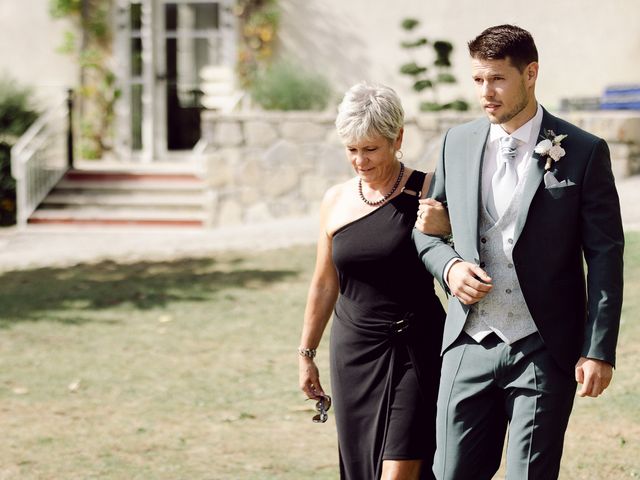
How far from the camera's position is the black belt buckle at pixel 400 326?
3.75 m

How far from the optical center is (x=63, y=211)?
14828 mm

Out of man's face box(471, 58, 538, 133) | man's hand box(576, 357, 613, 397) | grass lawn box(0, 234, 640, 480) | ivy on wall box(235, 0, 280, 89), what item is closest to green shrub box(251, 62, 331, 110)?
ivy on wall box(235, 0, 280, 89)

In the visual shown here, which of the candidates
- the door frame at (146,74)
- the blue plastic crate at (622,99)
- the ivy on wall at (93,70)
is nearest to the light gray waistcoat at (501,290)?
the blue plastic crate at (622,99)

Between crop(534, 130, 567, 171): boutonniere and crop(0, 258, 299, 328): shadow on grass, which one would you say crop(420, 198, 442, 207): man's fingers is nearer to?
crop(534, 130, 567, 171): boutonniere

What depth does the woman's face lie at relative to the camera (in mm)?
3662

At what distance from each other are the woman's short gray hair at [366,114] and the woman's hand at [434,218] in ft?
1.14

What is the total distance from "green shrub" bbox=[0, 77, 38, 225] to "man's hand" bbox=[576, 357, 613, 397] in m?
13.3

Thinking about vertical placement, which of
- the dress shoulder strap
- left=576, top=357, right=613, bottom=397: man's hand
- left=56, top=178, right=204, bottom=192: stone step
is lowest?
left=56, top=178, right=204, bottom=192: stone step

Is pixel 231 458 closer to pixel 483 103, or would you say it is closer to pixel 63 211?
pixel 483 103

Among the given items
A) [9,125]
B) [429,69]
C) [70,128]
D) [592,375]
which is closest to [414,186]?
[592,375]

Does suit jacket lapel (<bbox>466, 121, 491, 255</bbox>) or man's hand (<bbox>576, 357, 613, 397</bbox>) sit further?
suit jacket lapel (<bbox>466, 121, 491, 255</bbox>)

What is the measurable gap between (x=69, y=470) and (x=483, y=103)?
326 centimetres

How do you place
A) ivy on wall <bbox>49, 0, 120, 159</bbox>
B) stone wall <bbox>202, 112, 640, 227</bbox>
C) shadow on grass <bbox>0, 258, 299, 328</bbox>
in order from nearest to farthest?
shadow on grass <bbox>0, 258, 299, 328</bbox>, stone wall <bbox>202, 112, 640, 227</bbox>, ivy on wall <bbox>49, 0, 120, 159</bbox>

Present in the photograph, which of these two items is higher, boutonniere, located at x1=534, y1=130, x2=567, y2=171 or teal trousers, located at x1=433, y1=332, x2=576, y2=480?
boutonniere, located at x1=534, y1=130, x2=567, y2=171
